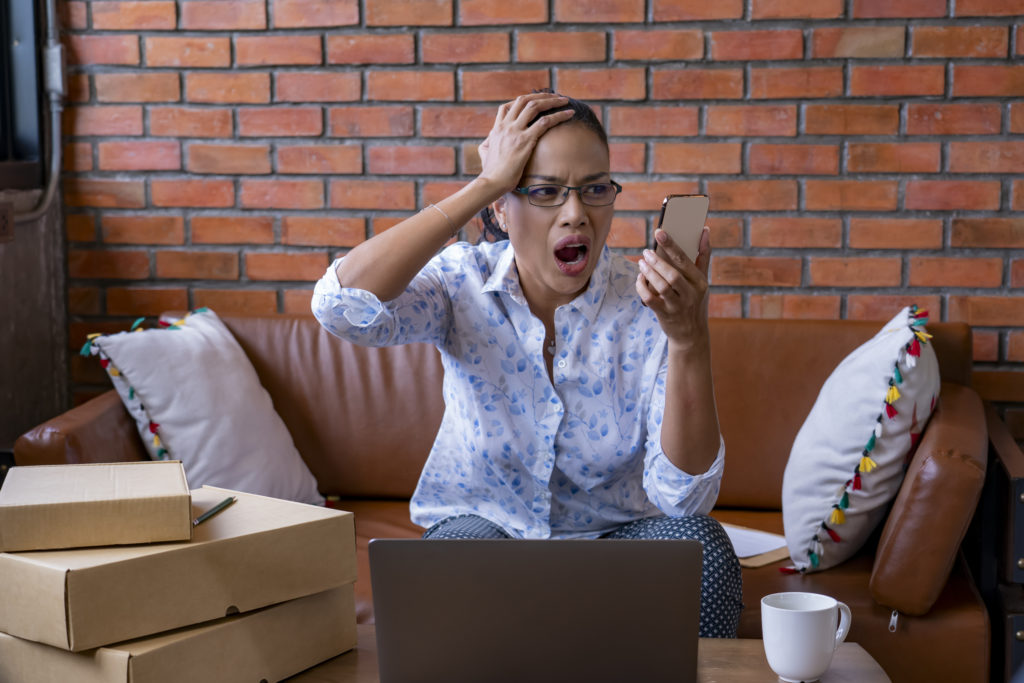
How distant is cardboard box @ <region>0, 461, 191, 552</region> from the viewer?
1022 mm

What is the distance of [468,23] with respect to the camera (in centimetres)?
234

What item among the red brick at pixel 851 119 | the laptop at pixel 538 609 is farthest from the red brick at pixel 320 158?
the laptop at pixel 538 609

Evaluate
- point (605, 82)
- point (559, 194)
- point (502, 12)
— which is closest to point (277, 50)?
point (502, 12)

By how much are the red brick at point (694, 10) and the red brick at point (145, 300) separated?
1.31m

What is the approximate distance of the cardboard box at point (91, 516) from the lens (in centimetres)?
102

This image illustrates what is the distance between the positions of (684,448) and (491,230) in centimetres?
55

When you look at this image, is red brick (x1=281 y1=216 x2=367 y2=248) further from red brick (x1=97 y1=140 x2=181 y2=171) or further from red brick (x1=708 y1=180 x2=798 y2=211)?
red brick (x1=708 y1=180 x2=798 y2=211)

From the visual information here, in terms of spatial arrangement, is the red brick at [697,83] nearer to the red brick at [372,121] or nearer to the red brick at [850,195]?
the red brick at [850,195]

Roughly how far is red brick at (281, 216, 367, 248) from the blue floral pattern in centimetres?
80

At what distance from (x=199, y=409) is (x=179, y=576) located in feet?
3.43

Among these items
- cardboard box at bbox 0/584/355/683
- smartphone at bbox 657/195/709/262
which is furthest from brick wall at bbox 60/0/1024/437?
cardboard box at bbox 0/584/355/683

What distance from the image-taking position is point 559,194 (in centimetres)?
154

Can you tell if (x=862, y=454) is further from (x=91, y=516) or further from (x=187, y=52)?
(x=187, y=52)

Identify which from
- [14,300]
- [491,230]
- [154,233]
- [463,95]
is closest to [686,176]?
[463,95]
